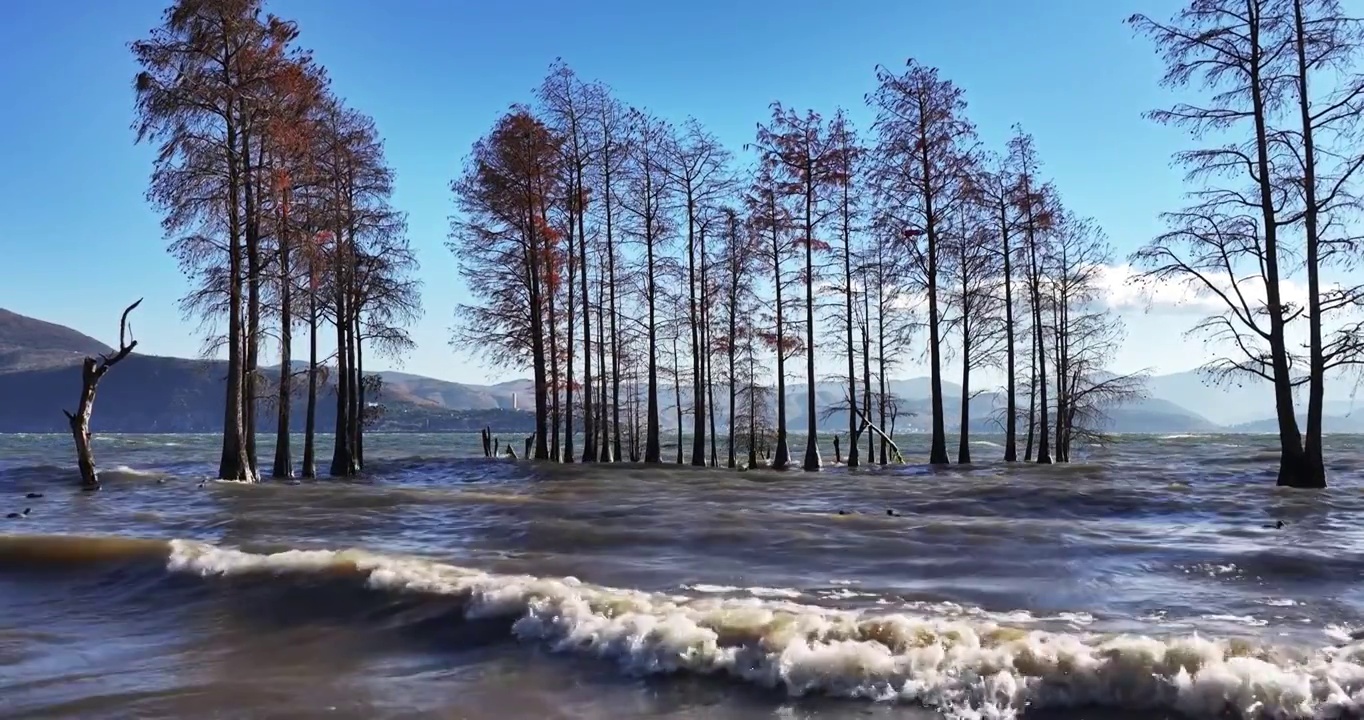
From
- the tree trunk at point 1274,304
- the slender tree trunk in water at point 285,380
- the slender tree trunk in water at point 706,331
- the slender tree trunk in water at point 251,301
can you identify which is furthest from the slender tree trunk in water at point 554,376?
the tree trunk at point 1274,304

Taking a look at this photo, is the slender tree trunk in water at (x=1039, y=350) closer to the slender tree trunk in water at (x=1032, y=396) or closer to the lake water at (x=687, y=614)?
the slender tree trunk in water at (x=1032, y=396)

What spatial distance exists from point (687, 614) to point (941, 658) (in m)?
1.84

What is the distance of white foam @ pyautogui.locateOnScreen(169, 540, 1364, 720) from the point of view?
4.54m

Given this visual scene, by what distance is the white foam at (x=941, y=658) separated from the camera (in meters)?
4.54

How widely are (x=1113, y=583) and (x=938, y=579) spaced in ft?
4.96

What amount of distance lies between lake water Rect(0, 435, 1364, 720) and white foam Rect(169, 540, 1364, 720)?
0.02 m

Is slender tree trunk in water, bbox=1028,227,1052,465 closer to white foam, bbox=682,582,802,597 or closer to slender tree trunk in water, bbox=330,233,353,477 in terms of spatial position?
slender tree trunk in water, bbox=330,233,353,477

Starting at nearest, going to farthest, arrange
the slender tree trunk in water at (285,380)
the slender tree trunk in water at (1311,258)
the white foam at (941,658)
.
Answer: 1. the white foam at (941,658)
2. the slender tree trunk in water at (1311,258)
3. the slender tree trunk in water at (285,380)

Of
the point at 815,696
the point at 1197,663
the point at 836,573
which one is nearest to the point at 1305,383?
the point at 836,573

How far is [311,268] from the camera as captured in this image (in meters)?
22.3

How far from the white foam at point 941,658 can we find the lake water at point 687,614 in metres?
0.02

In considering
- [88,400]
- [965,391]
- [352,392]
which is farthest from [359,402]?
[965,391]

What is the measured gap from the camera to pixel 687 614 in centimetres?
604

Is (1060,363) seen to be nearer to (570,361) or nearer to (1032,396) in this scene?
(1032,396)
